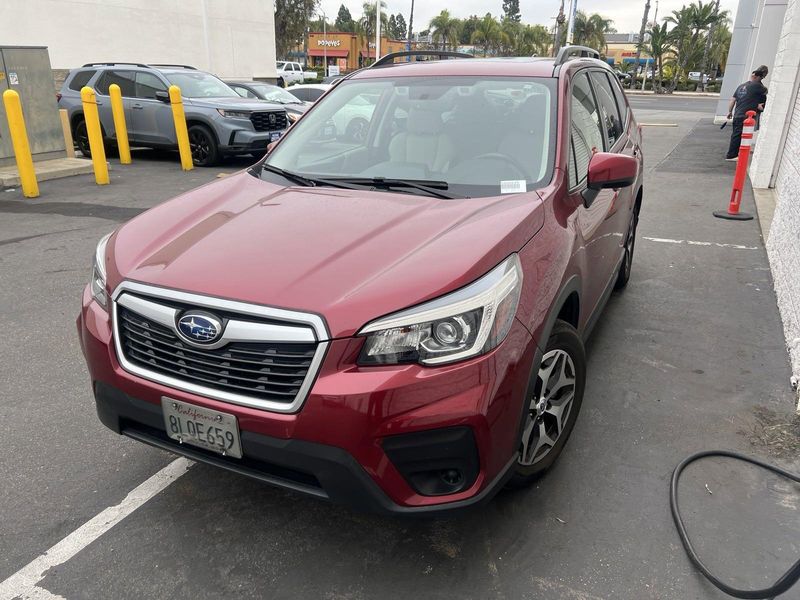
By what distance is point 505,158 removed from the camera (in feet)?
10.2

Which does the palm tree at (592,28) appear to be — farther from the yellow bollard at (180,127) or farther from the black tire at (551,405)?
the black tire at (551,405)

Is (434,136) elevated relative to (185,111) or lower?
elevated

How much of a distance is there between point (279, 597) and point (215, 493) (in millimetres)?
711

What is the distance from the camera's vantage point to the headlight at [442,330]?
203cm

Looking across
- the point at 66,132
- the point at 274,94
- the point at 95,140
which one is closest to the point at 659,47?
the point at 274,94

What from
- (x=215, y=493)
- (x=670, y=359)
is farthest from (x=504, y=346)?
(x=670, y=359)

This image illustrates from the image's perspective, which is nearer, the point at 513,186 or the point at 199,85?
the point at 513,186

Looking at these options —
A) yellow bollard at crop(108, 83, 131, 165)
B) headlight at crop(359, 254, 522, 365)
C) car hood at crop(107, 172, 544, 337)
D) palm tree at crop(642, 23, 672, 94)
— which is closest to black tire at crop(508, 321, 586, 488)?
headlight at crop(359, 254, 522, 365)

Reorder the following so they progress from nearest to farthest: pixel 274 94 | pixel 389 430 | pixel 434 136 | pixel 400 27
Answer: pixel 389 430
pixel 434 136
pixel 274 94
pixel 400 27

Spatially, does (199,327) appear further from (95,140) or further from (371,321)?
(95,140)

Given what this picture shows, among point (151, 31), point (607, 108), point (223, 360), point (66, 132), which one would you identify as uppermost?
point (151, 31)

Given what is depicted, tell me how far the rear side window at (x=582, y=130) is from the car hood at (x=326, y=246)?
54 centimetres

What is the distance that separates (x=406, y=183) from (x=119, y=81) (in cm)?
1148

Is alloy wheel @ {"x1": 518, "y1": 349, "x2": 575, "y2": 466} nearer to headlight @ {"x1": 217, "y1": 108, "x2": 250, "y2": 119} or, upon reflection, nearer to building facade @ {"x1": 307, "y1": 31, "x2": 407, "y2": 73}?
headlight @ {"x1": 217, "y1": 108, "x2": 250, "y2": 119}
